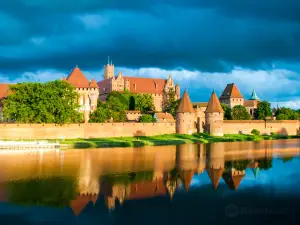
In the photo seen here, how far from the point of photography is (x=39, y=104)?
126 feet

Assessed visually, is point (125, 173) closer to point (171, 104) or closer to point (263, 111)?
point (171, 104)

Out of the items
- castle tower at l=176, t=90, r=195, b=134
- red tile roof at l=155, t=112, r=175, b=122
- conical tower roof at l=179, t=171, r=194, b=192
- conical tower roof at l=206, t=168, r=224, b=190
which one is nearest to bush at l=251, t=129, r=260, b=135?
castle tower at l=176, t=90, r=195, b=134

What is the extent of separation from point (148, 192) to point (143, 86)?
58.6 metres

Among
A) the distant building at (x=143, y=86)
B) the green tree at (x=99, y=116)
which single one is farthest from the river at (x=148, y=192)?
the distant building at (x=143, y=86)

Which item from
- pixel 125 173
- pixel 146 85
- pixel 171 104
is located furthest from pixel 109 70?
pixel 125 173

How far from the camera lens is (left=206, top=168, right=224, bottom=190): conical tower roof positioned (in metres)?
16.1

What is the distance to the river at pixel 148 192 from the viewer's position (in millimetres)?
11172

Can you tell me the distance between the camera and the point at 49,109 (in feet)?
130

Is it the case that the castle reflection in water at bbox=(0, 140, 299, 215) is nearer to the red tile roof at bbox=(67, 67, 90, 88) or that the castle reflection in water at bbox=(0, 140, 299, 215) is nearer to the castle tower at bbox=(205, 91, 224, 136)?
the castle tower at bbox=(205, 91, 224, 136)

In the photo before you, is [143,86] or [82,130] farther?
[143,86]

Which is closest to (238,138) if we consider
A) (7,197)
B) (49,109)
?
(49,109)

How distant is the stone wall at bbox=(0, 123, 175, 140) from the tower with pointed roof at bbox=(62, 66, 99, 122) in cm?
704

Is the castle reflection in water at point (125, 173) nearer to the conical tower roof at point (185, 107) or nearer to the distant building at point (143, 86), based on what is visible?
the conical tower roof at point (185, 107)

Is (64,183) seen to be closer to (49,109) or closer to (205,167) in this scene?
(205,167)
